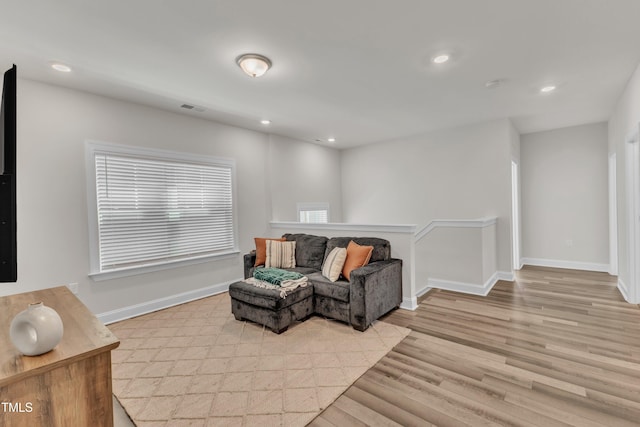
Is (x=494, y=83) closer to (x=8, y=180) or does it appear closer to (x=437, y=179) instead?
(x=437, y=179)

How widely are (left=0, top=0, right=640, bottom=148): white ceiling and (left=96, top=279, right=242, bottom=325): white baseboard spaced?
251 cm

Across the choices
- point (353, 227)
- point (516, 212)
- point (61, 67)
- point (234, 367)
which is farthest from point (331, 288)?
point (516, 212)

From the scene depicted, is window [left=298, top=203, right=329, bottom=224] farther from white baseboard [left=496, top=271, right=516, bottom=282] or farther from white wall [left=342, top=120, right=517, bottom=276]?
white baseboard [left=496, top=271, right=516, bottom=282]

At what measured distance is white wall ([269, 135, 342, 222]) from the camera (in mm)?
5324

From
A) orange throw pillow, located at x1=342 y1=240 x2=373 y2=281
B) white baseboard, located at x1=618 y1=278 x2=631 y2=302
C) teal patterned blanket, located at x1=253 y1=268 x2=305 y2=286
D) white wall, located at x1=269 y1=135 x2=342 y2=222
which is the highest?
white wall, located at x1=269 y1=135 x2=342 y2=222

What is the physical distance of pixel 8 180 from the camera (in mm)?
1271

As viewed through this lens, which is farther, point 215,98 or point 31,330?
point 215,98

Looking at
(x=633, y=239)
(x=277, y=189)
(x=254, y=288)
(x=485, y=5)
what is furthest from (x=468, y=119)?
(x=254, y=288)

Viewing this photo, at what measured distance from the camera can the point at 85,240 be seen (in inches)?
128

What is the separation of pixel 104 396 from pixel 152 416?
2.94ft

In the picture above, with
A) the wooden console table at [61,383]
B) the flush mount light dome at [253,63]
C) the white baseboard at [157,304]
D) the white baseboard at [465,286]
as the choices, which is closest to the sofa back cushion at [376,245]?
the white baseboard at [465,286]

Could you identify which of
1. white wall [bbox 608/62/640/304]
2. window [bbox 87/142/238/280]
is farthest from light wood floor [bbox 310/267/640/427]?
window [bbox 87/142/238/280]

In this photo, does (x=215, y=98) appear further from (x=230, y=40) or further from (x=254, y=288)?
(x=254, y=288)

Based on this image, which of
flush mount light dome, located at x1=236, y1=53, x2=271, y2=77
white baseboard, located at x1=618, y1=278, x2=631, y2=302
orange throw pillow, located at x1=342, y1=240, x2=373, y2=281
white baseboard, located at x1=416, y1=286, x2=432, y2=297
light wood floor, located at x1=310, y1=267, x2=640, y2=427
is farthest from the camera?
white baseboard, located at x1=416, y1=286, x2=432, y2=297
